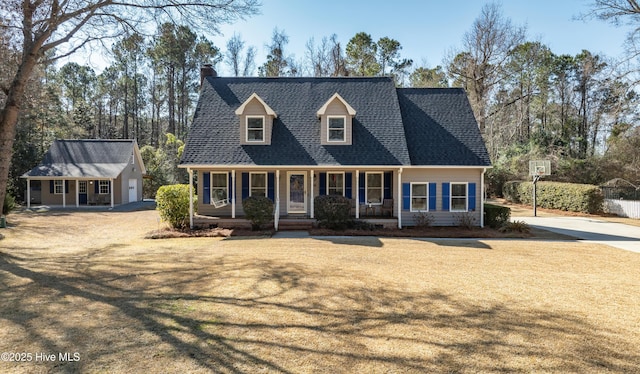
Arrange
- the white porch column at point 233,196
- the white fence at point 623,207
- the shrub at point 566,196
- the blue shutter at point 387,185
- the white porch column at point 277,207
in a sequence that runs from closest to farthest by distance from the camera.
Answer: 1. the white porch column at point 277,207
2. the white porch column at point 233,196
3. the blue shutter at point 387,185
4. the white fence at point 623,207
5. the shrub at point 566,196

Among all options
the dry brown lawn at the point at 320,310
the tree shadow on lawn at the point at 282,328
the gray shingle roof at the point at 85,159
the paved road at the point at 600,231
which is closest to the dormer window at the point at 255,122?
the dry brown lawn at the point at 320,310

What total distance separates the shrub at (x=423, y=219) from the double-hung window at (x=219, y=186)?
8526 millimetres

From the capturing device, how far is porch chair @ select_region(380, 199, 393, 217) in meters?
15.6

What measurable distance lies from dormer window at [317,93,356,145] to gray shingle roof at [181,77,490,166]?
333 millimetres

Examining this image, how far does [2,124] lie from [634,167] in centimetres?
3351

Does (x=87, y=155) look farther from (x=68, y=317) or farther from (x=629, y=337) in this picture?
(x=629, y=337)

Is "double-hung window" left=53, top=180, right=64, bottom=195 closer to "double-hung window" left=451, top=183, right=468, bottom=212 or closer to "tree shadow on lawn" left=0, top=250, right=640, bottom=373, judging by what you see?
"tree shadow on lawn" left=0, top=250, right=640, bottom=373

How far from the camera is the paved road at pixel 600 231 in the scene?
40.5 feet

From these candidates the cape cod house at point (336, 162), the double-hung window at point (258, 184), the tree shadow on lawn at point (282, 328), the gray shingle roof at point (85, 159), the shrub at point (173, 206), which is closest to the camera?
the tree shadow on lawn at point (282, 328)

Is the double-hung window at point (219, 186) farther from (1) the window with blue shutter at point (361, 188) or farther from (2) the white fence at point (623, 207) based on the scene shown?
(2) the white fence at point (623, 207)

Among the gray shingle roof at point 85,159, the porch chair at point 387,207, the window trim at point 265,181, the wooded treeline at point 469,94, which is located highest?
→ the wooded treeline at point 469,94

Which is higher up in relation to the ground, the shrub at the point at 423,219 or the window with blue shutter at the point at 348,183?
the window with blue shutter at the point at 348,183

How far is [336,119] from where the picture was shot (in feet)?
51.6

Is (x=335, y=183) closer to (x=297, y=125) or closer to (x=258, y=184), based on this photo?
(x=297, y=125)
